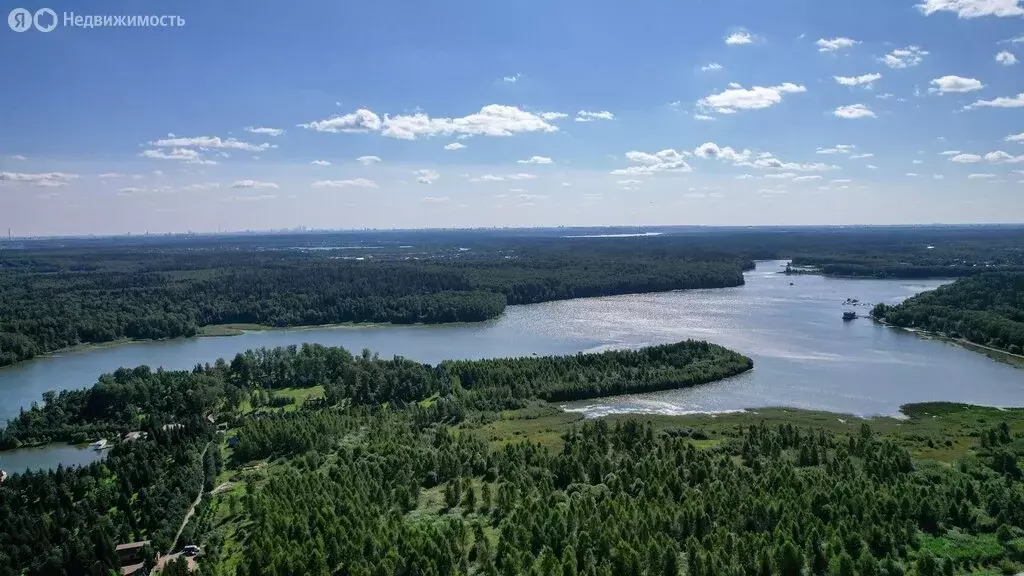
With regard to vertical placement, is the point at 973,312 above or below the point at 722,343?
above

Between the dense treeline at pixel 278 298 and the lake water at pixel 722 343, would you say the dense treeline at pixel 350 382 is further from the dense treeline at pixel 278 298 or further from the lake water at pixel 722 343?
the dense treeline at pixel 278 298

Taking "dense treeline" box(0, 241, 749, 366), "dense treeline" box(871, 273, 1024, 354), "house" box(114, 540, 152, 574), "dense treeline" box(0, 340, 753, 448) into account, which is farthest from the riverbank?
"house" box(114, 540, 152, 574)

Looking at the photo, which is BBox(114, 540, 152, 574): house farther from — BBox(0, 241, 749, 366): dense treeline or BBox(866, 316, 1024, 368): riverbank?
BBox(866, 316, 1024, 368): riverbank

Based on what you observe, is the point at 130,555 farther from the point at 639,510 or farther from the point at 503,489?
the point at 639,510

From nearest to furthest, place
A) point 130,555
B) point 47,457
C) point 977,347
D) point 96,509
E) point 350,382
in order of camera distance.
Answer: point 130,555 < point 96,509 < point 47,457 < point 350,382 < point 977,347

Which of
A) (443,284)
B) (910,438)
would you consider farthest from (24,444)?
(443,284)

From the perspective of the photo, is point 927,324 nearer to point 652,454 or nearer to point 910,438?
point 910,438

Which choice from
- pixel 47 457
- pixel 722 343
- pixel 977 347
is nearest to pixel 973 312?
pixel 977 347
